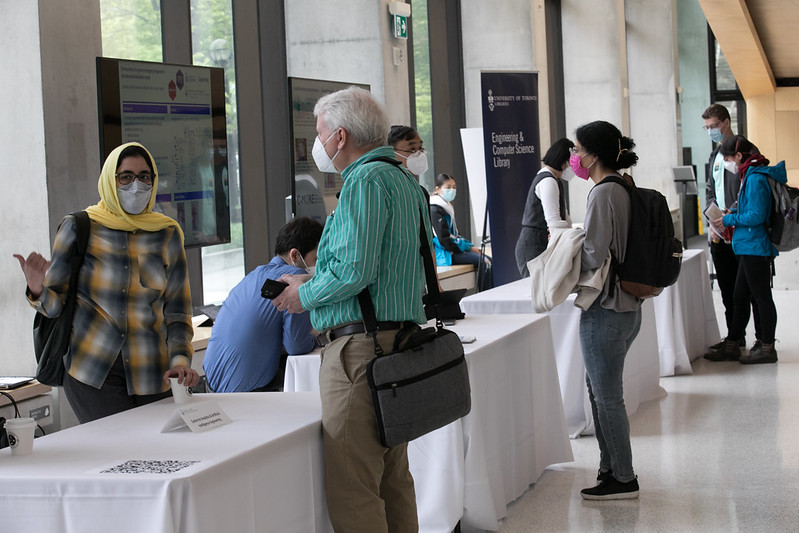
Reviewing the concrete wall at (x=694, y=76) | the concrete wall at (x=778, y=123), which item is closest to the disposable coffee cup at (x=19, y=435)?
the concrete wall at (x=778, y=123)

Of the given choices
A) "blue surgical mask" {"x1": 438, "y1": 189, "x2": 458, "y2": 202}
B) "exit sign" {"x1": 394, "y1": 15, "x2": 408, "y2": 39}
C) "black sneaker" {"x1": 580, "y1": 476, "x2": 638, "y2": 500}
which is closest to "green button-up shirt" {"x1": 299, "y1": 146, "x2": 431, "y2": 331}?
"black sneaker" {"x1": 580, "y1": 476, "x2": 638, "y2": 500}

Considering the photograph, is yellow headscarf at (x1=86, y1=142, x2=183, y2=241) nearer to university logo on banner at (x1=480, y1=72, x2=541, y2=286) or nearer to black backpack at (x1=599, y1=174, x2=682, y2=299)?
Answer: black backpack at (x1=599, y1=174, x2=682, y2=299)

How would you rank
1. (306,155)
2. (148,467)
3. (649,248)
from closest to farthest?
(148,467), (649,248), (306,155)

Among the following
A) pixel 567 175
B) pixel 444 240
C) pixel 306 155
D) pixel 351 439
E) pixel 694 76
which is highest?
pixel 694 76

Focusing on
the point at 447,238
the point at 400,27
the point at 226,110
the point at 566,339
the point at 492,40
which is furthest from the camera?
the point at 492,40

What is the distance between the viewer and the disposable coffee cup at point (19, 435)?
2262mm

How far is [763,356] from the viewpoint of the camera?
698 cm

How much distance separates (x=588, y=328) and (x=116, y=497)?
2.27 m

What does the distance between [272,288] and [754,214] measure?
4.89m

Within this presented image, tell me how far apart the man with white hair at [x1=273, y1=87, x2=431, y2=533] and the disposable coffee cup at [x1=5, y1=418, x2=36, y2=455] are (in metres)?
0.66

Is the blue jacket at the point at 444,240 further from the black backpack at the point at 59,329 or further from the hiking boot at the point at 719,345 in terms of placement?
the black backpack at the point at 59,329

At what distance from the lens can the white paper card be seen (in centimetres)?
246

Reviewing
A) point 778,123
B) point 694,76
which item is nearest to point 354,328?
point 778,123

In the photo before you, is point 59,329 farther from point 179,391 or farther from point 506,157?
point 506,157
